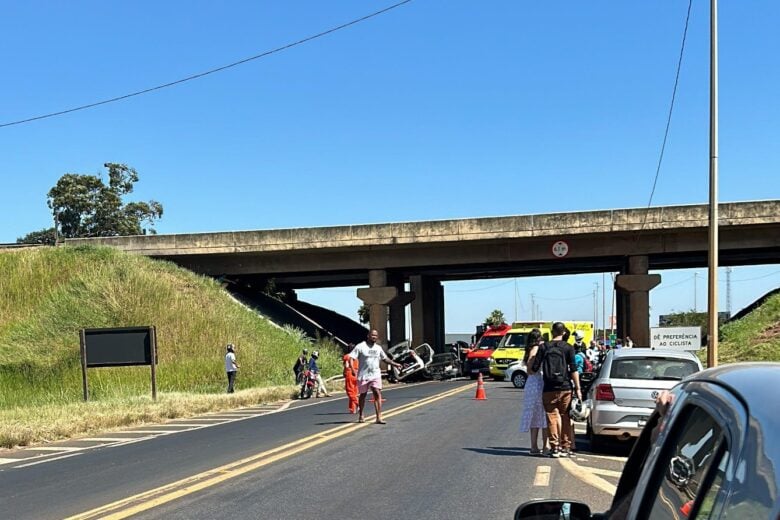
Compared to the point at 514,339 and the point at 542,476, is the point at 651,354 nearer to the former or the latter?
the point at 542,476

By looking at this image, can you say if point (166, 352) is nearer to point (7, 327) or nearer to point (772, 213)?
point (7, 327)

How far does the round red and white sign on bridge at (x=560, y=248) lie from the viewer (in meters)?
40.0

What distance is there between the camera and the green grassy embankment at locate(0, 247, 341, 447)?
27.7 m

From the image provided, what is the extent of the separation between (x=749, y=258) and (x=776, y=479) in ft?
167

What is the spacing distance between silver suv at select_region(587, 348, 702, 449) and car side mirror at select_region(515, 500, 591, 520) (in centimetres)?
861

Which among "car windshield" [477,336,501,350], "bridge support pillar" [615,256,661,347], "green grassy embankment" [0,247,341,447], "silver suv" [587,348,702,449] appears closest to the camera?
"silver suv" [587,348,702,449]

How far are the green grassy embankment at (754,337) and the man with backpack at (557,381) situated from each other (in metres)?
19.2

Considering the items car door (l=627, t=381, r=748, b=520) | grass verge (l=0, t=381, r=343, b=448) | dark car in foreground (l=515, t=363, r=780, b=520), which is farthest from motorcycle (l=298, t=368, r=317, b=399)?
Answer: car door (l=627, t=381, r=748, b=520)

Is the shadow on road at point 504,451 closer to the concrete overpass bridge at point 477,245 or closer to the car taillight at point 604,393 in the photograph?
the car taillight at point 604,393

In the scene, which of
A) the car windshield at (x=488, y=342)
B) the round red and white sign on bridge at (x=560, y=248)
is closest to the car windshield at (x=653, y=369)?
the car windshield at (x=488, y=342)

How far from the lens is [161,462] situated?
11.2 metres

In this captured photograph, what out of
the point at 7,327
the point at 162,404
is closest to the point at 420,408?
the point at 162,404

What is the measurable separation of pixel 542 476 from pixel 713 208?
31.1 ft

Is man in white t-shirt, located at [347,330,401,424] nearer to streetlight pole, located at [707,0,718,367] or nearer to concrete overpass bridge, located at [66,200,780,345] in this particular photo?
streetlight pole, located at [707,0,718,367]
